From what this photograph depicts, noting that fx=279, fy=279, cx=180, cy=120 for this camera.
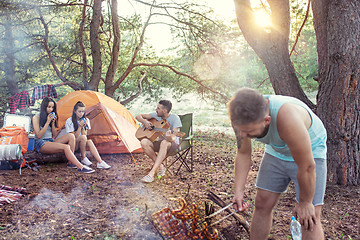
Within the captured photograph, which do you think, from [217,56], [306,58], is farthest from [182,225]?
[306,58]

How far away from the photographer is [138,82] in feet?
31.1

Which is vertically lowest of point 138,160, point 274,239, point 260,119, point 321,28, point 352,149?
point 138,160

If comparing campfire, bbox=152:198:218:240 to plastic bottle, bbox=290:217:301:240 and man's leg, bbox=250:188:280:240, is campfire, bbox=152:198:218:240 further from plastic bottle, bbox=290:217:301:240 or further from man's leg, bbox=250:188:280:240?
plastic bottle, bbox=290:217:301:240

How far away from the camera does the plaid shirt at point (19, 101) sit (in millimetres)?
7407

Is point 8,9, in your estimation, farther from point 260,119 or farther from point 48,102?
point 260,119

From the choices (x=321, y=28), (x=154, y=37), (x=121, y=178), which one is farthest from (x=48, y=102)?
(x=154, y=37)

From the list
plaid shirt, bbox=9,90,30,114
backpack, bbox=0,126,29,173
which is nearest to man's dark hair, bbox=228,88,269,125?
backpack, bbox=0,126,29,173

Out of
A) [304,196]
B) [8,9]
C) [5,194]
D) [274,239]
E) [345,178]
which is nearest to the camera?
[304,196]

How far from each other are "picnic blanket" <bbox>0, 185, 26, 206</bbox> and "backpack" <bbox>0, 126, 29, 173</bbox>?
0.86 m

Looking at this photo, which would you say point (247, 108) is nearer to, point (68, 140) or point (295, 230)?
point (295, 230)

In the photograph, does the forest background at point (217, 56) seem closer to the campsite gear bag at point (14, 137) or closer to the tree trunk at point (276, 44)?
the tree trunk at point (276, 44)

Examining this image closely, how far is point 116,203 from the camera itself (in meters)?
3.22

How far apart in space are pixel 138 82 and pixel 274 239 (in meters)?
7.74

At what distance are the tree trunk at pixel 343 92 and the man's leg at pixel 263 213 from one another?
6.75ft
